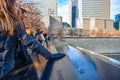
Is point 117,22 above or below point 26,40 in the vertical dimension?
above

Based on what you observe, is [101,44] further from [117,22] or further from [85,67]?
[117,22]

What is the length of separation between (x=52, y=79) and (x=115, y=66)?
485 mm

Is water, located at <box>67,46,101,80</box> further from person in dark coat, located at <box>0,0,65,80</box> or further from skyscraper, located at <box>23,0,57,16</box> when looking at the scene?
skyscraper, located at <box>23,0,57,16</box>

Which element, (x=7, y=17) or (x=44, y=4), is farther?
(x=44, y=4)

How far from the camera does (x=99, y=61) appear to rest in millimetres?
2143

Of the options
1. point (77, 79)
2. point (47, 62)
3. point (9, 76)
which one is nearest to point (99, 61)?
point (47, 62)

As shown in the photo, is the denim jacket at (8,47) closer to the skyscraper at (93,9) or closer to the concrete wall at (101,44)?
the concrete wall at (101,44)

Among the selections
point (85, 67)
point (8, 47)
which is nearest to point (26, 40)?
point (8, 47)

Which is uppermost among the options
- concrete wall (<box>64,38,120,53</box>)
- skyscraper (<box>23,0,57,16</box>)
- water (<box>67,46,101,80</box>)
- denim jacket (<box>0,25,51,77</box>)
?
skyscraper (<box>23,0,57,16</box>)

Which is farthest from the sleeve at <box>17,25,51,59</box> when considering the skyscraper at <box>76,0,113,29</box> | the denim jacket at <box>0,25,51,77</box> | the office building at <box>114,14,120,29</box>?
the skyscraper at <box>76,0,113,29</box>

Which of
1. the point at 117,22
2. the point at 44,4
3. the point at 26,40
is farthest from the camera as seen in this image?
the point at 117,22

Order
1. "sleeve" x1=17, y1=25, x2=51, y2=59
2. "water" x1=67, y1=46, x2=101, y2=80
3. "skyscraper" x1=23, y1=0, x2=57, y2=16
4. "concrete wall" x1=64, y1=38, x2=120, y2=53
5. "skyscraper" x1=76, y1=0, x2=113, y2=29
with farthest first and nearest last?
1. "skyscraper" x1=76, y1=0, x2=113, y2=29
2. "concrete wall" x1=64, y1=38, x2=120, y2=53
3. "skyscraper" x1=23, y1=0, x2=57, y2=16
4. "sleeve" x1=17, y1=25, x2=51, y2=59
5. "water" x1=67, y1=46, x2=101, y2=80

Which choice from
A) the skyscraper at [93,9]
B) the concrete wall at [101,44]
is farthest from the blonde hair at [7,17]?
the skyscraper at [93,9]

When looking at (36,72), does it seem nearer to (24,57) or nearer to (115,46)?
(24,57)
